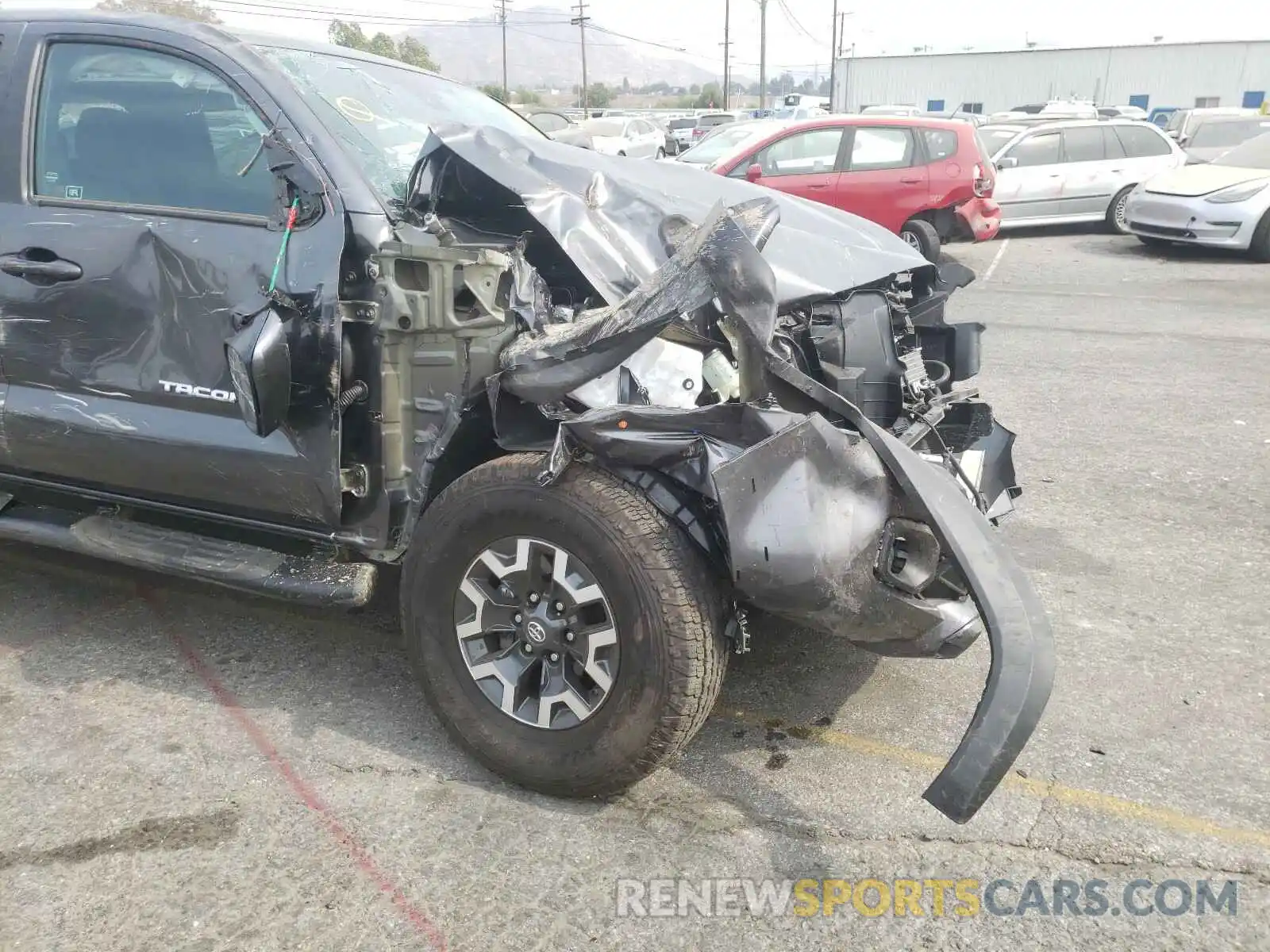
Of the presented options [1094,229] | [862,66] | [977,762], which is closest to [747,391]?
[977,762]

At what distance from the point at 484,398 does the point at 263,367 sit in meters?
0.59

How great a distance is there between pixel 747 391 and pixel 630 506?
0.41 metres

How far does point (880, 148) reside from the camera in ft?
39.8

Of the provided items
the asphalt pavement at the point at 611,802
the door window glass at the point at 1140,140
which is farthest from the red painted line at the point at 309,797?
the door window glass at the point at 1140,140

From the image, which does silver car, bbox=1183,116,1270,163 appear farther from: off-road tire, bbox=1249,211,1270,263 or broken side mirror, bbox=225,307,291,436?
broken side mirror, bbox=225,307,291,436

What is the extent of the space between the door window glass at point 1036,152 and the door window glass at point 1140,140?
3.24 feet

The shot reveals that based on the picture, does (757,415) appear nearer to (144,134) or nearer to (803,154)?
(144,134)

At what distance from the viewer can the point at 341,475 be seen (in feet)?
9.70

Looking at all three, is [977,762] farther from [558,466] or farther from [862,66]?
[862,66]

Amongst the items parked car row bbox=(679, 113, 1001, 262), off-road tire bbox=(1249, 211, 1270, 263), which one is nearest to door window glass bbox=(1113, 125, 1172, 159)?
off-road tire bbox=(1249, 211, 1270, 263)

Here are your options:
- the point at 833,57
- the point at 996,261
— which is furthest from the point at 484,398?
the point at 833,57

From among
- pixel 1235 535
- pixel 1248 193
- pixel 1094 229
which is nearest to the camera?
pixel 1235 535

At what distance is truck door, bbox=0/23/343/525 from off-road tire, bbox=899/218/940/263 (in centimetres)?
978

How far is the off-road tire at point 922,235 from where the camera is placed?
11742 millimetres
